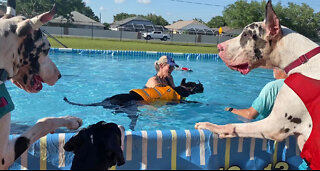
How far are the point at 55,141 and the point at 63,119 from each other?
1.30 feet

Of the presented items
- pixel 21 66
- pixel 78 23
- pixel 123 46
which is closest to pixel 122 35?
pixel 78 23

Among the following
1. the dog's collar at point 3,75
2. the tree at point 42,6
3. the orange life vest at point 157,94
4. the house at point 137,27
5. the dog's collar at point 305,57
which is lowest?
the orange life vest at point 157,94

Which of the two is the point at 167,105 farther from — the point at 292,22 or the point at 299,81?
the point at 292,22

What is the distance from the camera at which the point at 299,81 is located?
8.98ft

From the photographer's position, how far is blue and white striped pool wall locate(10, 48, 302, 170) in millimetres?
3264

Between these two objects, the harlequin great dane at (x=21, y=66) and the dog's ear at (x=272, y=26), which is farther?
the dog's ear at (x=272, y=26)

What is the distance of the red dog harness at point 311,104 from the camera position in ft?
8.63

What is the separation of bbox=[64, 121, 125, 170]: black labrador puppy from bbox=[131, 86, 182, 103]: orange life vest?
12.9 ft

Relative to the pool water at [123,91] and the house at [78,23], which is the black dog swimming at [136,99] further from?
the house at [78,23]

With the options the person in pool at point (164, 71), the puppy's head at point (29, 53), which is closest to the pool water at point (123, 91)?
the person in pool at point (164, 71)

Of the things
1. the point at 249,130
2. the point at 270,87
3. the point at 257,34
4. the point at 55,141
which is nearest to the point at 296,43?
the point at 257,34

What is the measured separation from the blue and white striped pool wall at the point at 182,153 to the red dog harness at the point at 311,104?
982 mm

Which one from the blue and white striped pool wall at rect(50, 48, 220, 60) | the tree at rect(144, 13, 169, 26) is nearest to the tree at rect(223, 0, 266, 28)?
the blue and white striped pool wall at rect(50, 48, 220, 60)

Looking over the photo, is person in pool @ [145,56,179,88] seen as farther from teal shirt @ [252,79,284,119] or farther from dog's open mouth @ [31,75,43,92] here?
dog's open mouth @ [31,75,43,92]
